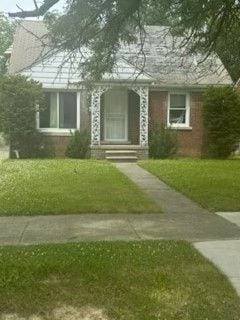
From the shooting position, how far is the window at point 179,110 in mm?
24516

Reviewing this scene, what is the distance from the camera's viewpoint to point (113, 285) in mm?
5773

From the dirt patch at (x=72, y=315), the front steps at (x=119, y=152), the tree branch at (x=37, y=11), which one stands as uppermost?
the tree branch at (x=37, y=11)

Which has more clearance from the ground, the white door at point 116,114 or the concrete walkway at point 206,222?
the white door at point 116,114

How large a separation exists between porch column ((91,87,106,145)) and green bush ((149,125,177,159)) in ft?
7.64

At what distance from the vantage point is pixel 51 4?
7.50 m


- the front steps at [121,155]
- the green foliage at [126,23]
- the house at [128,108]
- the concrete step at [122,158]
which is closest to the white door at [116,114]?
the house at [128,108]

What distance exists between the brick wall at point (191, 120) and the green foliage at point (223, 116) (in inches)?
38.5

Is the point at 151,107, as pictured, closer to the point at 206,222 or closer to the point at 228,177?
the point at 228,177

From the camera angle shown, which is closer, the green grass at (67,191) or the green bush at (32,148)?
the green grass at (67,191)

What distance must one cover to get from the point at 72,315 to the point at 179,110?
2000cm

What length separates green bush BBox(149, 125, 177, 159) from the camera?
76.1ft

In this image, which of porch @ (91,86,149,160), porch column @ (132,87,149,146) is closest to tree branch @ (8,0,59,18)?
porch @ (91,86,149,160)

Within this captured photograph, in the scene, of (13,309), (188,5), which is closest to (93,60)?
(188,5)

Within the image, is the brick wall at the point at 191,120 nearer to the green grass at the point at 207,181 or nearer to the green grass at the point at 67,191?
the green grass at the point at 207,181
